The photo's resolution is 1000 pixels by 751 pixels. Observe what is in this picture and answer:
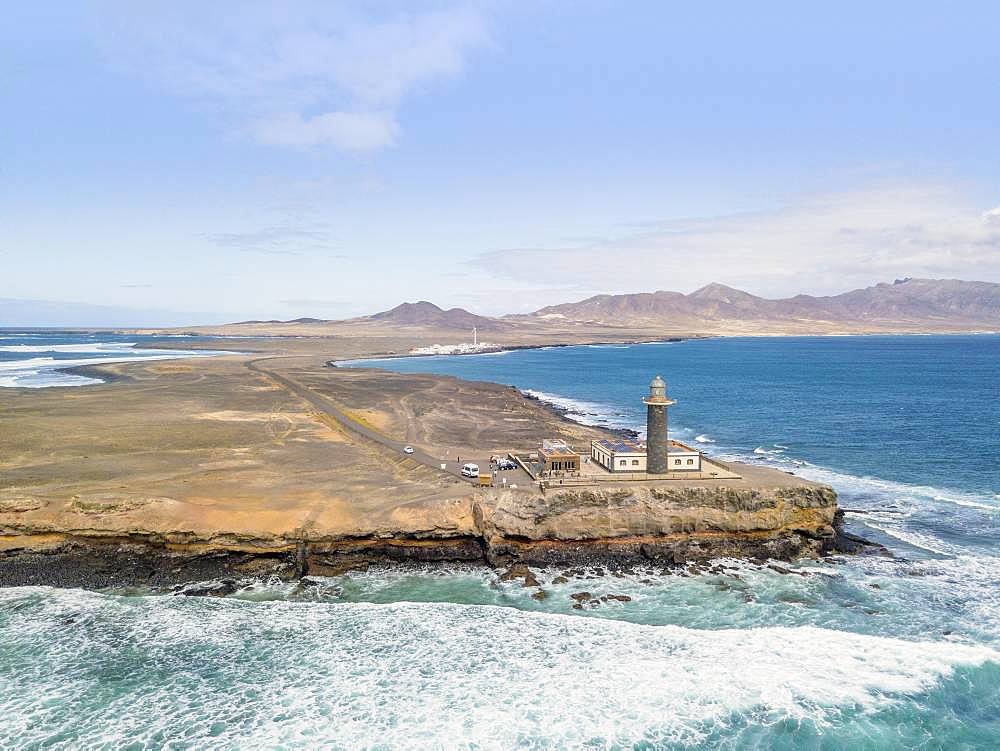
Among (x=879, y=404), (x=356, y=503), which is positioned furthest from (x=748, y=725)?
(x=879, y=404)

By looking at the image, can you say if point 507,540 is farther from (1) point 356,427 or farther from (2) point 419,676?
(1) point 356,427

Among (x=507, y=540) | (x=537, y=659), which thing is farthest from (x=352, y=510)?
(x=537, y=659)

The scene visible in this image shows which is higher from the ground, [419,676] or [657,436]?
[657,436]

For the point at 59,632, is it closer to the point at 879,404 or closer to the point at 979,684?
the point at 979,684

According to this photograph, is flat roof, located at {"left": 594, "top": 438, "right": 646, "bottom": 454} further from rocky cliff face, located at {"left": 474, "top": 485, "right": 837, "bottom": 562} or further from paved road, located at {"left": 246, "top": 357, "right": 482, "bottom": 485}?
paved road, located at {"left": 246, "top": 357, "right": 482, "bottom": 485}

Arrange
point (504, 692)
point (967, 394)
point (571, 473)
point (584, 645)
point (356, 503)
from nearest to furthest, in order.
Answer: point (504, 692) < point (584, 645) < point (356, 503) < point (571, 473) < point (967, 394)

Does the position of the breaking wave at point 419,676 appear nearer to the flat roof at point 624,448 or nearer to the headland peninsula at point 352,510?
the headland peninsula at point 352,510

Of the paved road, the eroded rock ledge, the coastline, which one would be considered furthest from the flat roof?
the paved road
